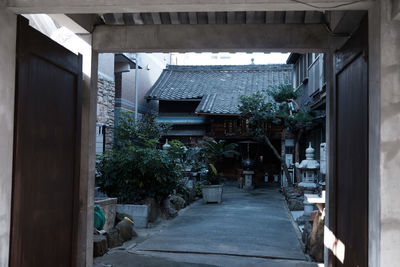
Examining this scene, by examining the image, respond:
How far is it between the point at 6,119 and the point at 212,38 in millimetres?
2915

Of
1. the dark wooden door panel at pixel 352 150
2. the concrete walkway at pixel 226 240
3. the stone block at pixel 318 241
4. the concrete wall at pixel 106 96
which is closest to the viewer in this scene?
Result: the dark wooden door panel at pixel 352 150

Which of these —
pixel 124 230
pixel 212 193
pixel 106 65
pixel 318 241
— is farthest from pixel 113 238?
pixel 106 65

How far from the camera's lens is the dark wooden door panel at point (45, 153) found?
3525mm

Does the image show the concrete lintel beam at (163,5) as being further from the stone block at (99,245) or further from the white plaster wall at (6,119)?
the stone block at (99,245)

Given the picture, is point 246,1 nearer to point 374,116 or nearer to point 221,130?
point 374,116

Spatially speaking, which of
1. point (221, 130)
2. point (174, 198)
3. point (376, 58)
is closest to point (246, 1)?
point (376, 58)

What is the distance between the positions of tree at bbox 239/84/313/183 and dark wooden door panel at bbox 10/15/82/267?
440 inches

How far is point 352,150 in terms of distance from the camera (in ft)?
12.6

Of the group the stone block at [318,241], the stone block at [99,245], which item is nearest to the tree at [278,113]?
the stone block at [318,241]

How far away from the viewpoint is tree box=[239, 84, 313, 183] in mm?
15223

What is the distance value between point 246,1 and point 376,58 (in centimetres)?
113

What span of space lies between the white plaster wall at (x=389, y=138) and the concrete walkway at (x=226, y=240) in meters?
3.93

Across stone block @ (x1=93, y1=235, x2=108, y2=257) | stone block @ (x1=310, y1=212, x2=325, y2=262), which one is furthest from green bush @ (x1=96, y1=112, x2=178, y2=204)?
stone block @ (x1=310, y1=212, x2=325, y2=262)

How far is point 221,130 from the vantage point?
2058cm
